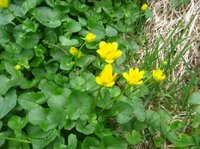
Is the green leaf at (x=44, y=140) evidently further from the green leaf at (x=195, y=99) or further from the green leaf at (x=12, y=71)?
the green leaf at (x=195, y=99)

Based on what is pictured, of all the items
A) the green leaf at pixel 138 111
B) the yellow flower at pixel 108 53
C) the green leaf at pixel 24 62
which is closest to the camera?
the yellow flower at pixel 108 53

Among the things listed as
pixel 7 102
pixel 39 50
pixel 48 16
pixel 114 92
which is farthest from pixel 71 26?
pixel 7 102

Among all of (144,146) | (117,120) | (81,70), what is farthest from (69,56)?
(144,146)

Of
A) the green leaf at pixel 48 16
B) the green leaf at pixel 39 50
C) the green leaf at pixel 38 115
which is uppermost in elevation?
the green leaf at pixel 48 16

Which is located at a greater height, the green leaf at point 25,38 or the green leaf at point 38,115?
the green leaf at point 25,38

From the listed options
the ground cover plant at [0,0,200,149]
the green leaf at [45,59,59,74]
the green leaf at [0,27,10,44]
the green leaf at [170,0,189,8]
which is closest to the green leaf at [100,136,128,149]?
the ground cover plant at [0,0,200,149]

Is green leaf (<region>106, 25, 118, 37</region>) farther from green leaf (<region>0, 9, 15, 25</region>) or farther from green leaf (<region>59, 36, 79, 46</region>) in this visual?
green leaf (<region>0, 9, 15, 25</region>)

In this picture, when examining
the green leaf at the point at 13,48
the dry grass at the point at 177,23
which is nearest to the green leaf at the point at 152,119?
the dry grass at the point at 177,23

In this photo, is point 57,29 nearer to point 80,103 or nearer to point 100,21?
point 100,21
